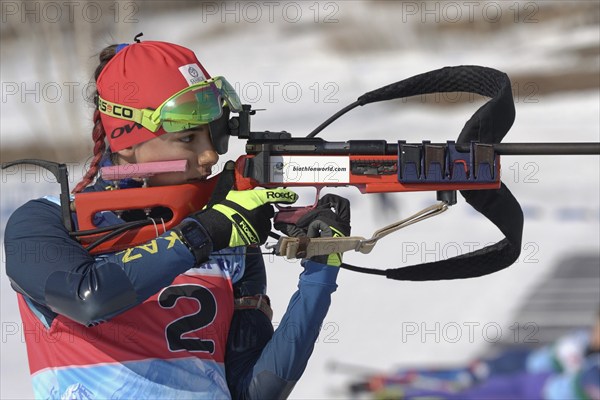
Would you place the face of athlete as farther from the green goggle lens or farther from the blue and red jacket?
the blue and red jacket

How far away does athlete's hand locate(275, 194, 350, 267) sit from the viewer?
226 centimetres

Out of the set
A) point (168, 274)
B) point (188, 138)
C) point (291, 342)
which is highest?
point (188, 138)

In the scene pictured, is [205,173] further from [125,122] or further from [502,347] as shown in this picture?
[502,347]

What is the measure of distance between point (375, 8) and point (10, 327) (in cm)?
566

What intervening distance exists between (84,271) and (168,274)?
0.52ft

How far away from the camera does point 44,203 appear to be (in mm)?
2199

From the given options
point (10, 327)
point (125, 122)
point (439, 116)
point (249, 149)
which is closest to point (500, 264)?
point (249, 149)

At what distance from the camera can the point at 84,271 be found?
6.67 feet

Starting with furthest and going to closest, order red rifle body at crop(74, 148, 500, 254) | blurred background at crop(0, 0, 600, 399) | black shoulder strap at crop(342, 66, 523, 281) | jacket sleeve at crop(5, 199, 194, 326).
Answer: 1. blurred background at crop(0, 0, 600, 399)
2. black shoulder strap at crop(342, 66, 523, 281)
3. red rifle body at crop(74, 148, 500, 254)
4. jacket sleeve at crop(5, 199, 194, 326)

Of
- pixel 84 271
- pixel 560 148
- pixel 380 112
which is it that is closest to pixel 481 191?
pixel 560 148

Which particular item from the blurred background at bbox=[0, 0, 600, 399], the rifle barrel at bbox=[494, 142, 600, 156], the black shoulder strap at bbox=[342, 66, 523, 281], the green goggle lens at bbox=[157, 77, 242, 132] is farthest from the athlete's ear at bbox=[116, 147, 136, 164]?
the blurred background at bbox=[0, 0, 600, 399]

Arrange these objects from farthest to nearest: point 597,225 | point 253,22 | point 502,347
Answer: point 253,22
point 597,225
point 502,347

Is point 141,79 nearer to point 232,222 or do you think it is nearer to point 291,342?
point 232,222

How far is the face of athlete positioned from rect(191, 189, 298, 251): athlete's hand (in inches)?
4.0
